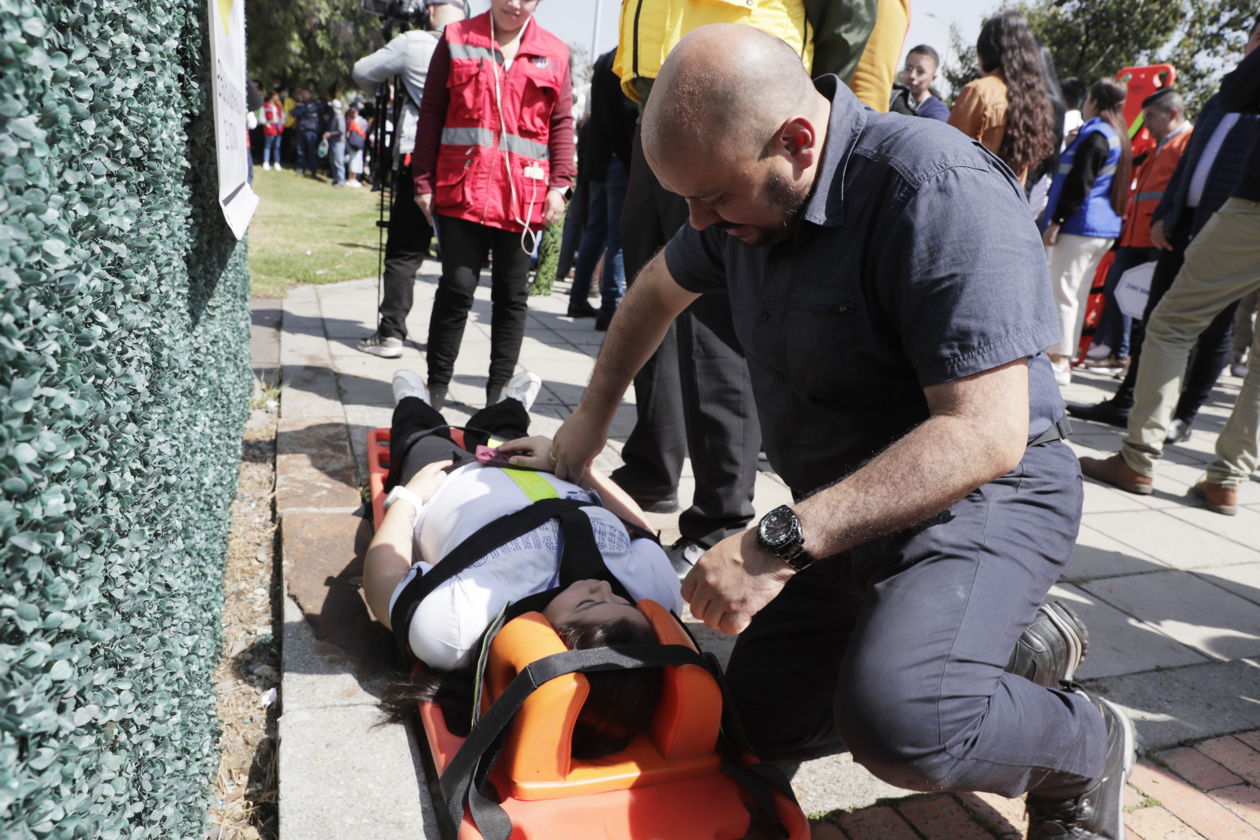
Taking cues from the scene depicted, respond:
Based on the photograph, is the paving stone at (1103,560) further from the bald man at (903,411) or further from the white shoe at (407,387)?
the white shoe at (407,387)

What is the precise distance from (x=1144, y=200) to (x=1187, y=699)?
6329mm

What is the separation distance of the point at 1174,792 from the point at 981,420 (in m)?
1.33

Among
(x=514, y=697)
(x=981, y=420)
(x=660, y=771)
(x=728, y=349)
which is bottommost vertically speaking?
(x=660, y=771)

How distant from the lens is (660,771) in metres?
1.87

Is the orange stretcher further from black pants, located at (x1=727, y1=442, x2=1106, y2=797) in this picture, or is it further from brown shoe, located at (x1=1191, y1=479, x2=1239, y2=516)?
brown shoe, located at (x1=1191, y1=479, x2=1239, y2=516)

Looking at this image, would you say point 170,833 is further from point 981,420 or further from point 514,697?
point 981,420

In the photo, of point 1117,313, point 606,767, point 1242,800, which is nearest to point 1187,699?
point 1242,800

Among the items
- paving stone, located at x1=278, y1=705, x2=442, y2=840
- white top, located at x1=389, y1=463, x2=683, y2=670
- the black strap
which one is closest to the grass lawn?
white top, located at x1=389, y1=463, x2=683, y2=670

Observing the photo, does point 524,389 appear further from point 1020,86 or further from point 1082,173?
point 1082,173

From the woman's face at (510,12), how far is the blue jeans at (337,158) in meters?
20.7

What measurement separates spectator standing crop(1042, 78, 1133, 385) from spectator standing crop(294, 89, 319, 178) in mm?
22527

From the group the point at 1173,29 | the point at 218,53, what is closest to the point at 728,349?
the point at 218,53

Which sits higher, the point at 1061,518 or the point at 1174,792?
the point at 1061,518

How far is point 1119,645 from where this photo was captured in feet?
9.71
